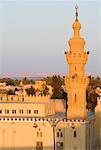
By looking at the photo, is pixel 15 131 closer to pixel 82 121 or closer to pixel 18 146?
pixel 18 146

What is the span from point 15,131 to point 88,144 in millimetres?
3645

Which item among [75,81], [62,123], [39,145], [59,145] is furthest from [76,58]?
[39,145]

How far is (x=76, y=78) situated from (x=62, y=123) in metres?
2.30

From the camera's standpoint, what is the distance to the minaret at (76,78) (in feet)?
98.2

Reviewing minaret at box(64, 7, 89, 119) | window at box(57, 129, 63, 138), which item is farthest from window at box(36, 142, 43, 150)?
minaret at box(64, 7, 89, 119)

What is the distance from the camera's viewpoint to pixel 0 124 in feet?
98.3

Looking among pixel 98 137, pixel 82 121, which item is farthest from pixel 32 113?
pixel 98 137

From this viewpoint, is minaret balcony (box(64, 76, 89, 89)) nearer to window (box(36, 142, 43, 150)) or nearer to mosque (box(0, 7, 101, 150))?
mosque (box(0, 7, 101, 150))

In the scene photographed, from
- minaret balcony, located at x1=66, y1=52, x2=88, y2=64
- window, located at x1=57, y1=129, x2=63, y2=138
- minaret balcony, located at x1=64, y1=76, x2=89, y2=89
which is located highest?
minaret balcony, located at x1=66, y1=52, x2=88, y2=64

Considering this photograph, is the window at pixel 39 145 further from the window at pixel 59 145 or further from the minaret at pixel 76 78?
the minaret at pixel 76 78

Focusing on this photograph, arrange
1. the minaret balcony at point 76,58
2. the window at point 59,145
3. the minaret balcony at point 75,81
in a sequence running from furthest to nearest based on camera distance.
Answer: the minaret balcony at point 76,58 → the minaret balcony at point 75,81 → the window at point 59,145

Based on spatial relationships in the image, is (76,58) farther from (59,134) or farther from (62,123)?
(59,134)

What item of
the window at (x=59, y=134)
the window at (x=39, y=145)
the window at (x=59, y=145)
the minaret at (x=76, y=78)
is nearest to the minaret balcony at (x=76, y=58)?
the minaret at (x=76, y=78)

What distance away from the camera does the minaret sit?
2992cm
